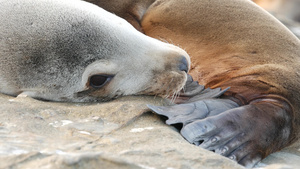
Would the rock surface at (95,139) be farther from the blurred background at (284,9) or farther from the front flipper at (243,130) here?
the blurred background at (284,9)

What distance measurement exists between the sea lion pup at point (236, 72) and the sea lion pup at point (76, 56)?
1.23 ft

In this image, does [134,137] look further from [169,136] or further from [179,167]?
[179,167]

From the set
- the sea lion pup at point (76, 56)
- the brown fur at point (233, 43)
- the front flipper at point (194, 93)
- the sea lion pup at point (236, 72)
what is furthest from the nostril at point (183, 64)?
the brown fur at point (233, 43)

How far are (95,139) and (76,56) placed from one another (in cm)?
83

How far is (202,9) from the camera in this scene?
385cm

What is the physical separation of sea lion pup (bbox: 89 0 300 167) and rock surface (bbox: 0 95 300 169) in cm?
17

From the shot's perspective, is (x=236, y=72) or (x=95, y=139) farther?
(x=236, y=72)

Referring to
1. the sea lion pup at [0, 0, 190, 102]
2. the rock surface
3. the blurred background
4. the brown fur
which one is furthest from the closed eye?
the blurred background

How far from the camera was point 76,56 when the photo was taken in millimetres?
2588

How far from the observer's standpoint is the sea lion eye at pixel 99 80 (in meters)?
2.74

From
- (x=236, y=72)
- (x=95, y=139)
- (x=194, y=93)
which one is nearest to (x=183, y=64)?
(x=194, y=93)

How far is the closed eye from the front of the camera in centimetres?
274

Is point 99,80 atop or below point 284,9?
below

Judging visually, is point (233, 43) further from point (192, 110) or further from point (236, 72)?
point (192, 110)
